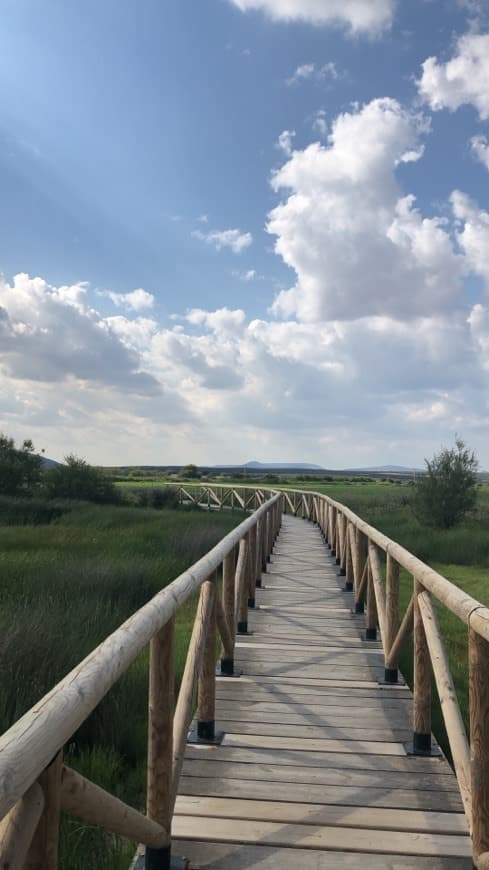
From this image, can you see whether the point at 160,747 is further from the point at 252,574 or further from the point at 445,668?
the point at 252,574

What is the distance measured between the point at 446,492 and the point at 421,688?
694 inches

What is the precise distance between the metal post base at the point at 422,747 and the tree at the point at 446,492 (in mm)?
17108

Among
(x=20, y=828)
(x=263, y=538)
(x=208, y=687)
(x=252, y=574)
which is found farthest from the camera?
(x=263, y=538)

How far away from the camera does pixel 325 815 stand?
2.69m

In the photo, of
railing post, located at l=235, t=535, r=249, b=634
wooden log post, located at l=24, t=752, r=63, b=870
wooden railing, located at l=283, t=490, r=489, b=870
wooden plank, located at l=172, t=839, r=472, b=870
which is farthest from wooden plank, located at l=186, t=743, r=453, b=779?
wooden log post, located at l=24, t=752, r=63, b=870

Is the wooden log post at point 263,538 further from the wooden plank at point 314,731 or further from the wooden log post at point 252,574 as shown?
the wooden plank at point 314,731

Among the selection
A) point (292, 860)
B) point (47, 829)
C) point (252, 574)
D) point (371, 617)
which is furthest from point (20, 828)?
point (252, 574)

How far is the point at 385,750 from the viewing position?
3.37 m

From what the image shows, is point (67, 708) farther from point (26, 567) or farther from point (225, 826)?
point (26, 567)

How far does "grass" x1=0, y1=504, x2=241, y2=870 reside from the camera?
333 centimetres

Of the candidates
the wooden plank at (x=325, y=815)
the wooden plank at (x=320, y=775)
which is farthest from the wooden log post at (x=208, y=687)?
the wooden plank at (x=325, y=815)

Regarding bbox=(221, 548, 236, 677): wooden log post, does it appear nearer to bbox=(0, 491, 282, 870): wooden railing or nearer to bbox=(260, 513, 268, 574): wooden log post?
bbox=(0, 491, 282, 870): wooden railing

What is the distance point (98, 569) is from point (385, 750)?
4.95 meters

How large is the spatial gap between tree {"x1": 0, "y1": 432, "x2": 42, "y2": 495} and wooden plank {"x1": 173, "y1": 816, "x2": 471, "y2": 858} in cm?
2127
